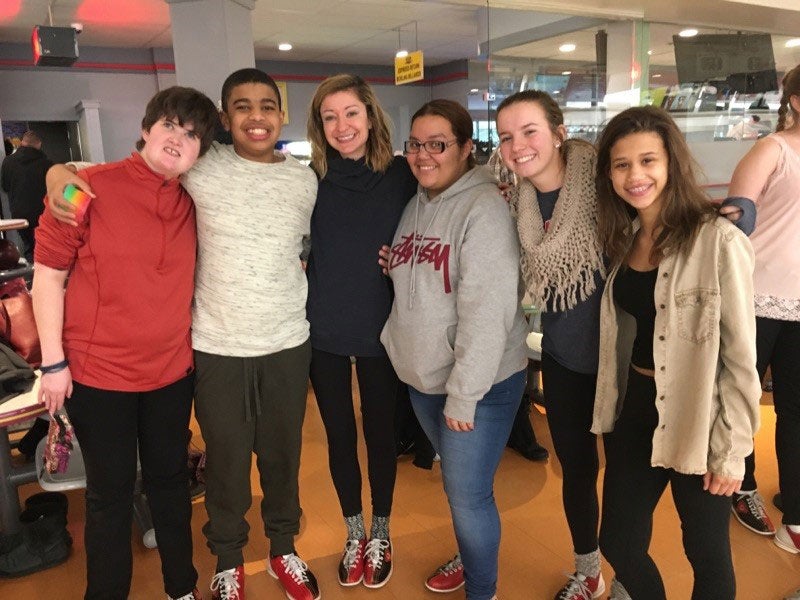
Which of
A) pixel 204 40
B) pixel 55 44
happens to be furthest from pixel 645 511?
pixel 55 44

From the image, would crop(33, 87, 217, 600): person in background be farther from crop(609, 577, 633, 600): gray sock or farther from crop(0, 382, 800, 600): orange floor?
Result: crop(609, 577, 633, 600): gray sock

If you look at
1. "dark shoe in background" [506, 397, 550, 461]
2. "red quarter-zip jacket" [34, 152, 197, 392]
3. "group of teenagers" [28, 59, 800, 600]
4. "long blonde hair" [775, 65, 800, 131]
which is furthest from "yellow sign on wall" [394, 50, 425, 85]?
"red quarter-zip jacket" [34, 152, 197, 392]

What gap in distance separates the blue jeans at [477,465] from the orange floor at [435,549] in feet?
1.10

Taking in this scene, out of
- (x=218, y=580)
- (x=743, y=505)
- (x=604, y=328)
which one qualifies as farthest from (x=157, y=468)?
(x=743, y=505)

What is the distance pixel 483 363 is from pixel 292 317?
0.63 metres

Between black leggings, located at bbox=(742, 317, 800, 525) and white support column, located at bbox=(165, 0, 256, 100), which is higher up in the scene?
white support column, located at bbox=(165, 0, 256, 100)

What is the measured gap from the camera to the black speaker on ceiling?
5.50 metres

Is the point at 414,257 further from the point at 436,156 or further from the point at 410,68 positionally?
the point at 410,68

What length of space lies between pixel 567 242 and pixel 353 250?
64cm

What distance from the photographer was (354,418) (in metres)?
2.05

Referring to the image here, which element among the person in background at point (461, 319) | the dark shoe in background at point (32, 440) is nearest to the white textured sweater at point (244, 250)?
the person in background at point (461, 319)

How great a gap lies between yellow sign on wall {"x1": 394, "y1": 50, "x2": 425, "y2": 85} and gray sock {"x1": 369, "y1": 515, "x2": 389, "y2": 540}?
6458mm

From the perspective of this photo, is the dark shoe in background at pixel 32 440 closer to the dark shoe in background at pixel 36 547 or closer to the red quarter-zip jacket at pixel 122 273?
the dark shoe in background at pixel 36 547

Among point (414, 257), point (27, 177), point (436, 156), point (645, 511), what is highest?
point (27, 177)
